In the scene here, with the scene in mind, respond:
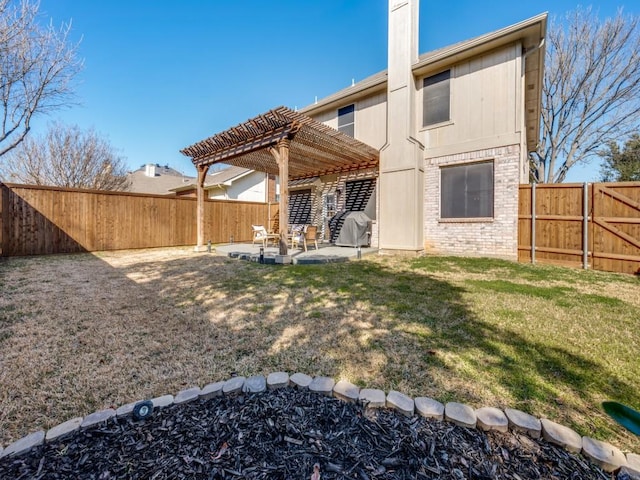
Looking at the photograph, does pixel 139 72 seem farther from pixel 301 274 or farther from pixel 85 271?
pixel 301 274

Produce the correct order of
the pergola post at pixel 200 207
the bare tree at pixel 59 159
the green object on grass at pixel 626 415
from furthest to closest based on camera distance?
1. the bare tree at pixel 59 159
2. the pergola post at pixel 200 207
3. the green object on grass at pixel 626 415

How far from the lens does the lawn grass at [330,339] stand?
190 centimetres

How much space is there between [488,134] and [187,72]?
1100 centimetres

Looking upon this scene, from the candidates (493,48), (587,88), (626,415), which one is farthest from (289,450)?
(587,88)

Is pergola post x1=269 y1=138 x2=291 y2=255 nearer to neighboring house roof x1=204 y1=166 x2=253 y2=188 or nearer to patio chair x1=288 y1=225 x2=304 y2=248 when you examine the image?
patio chair x1=288 y1=225 x2=304 y2=248

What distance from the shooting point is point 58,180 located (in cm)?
1466

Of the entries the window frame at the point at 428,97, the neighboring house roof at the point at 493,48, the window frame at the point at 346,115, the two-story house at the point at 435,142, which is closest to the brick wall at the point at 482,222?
the two-story house at the point at 435,142

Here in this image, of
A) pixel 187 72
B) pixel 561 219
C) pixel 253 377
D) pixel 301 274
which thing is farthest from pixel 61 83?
pixel 561 219

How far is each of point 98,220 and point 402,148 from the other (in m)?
9.96

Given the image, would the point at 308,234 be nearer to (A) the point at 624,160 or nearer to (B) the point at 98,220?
(B) the point at 98,220

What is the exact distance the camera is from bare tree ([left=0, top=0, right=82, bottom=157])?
7.14 metres

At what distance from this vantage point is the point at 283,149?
694cm

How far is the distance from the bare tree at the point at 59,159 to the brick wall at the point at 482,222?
1693 centimetres

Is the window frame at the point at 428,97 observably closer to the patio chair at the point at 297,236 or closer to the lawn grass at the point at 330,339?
the patio chair at the point at 297,236
